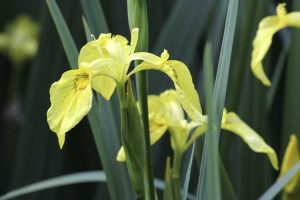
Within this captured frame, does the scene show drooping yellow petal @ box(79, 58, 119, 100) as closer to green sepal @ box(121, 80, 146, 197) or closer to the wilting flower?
green sepal @ box(121, 80, 146, 197)

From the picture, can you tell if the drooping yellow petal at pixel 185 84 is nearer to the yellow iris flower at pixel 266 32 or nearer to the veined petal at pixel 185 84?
the veined petal at pixel 185 84

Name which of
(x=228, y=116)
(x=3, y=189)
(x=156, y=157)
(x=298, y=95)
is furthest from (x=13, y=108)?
(x=228, y=116)

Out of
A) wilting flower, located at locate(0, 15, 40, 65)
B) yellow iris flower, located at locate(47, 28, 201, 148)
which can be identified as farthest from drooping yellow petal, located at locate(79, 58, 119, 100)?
wilting flower, located at locate(0, 15, 40, 65)

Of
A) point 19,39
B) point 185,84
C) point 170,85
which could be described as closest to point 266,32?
point 185,84

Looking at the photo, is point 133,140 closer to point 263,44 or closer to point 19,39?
point 263,44

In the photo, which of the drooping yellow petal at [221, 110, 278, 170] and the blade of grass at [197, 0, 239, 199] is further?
the drooping yellow petal at [221, 110, 278, 170]

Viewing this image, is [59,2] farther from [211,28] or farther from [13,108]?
[13,108]
